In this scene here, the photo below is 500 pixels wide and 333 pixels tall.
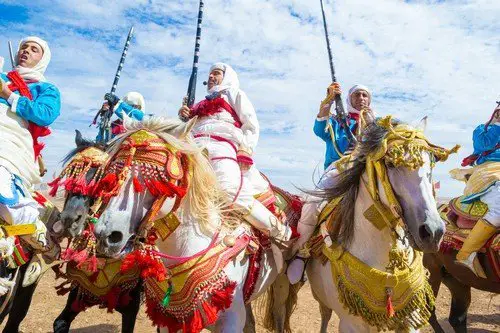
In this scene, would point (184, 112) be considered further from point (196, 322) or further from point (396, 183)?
point (396, 183)

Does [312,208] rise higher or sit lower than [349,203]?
lower

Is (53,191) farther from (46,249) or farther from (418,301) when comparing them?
(418,301)

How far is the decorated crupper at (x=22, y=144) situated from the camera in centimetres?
333

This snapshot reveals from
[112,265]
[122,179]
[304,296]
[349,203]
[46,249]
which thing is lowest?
[304,296]

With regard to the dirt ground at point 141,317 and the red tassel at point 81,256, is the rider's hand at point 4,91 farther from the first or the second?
the dirt ground at point 141,317

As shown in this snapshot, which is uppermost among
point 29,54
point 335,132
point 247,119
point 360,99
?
point 29,54

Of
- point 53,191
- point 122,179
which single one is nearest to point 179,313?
point 122,179

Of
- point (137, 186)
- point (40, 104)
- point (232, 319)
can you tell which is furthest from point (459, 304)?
point (40, 104)

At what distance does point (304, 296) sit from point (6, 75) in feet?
20.5

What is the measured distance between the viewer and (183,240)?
278 cm

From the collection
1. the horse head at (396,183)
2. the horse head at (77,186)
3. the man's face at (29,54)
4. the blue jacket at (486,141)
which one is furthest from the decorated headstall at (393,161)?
the man's face at (29,54)

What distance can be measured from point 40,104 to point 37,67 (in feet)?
2.12

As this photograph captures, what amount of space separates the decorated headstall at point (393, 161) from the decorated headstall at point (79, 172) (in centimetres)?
193

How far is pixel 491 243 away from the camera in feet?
14.9
